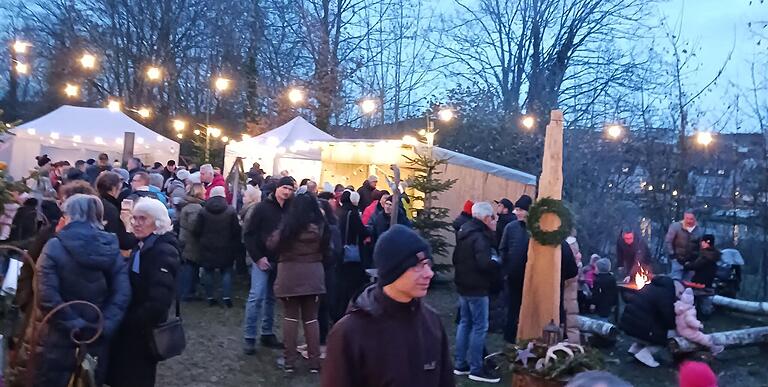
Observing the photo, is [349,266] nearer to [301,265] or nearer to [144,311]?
[301,265]

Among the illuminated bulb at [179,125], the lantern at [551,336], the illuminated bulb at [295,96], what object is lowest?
the lantern at [551,336]

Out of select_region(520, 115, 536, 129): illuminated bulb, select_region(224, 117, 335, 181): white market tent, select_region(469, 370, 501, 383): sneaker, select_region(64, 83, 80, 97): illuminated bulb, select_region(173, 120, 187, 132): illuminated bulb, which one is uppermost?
select_region(64, 83, 80, 97): illuminated bulb

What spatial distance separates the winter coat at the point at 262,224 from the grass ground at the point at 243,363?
3.66 ft

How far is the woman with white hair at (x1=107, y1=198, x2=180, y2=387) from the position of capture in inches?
190

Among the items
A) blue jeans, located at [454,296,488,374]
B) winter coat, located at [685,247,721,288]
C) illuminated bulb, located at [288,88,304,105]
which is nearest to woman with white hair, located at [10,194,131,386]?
blue jeans, located at [454,296,488,374]

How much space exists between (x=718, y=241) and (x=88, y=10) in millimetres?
31680

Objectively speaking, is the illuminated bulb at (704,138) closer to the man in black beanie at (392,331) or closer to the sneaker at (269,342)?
the sneaker at (269,342)

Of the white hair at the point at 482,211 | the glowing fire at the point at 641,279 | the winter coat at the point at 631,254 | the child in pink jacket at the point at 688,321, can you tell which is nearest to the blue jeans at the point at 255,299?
the white hair at the point at 482,211

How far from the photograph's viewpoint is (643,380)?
848 cm

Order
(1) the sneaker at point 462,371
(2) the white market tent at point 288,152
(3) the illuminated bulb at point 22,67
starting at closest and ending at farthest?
1. (1) the sneaker at point 462,371
2. (2) the white market tent at point 288,152
3. (3) the illuminated bulb at point 22,67

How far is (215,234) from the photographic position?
394 inches

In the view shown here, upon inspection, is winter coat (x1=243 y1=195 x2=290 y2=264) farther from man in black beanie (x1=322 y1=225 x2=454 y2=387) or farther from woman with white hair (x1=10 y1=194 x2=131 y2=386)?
man in black beanie (x1=322 y1=225 x2=454 y2=387)

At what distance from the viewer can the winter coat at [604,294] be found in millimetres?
11234

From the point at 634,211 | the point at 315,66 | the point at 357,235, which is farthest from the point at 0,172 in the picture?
the point at 315,66
